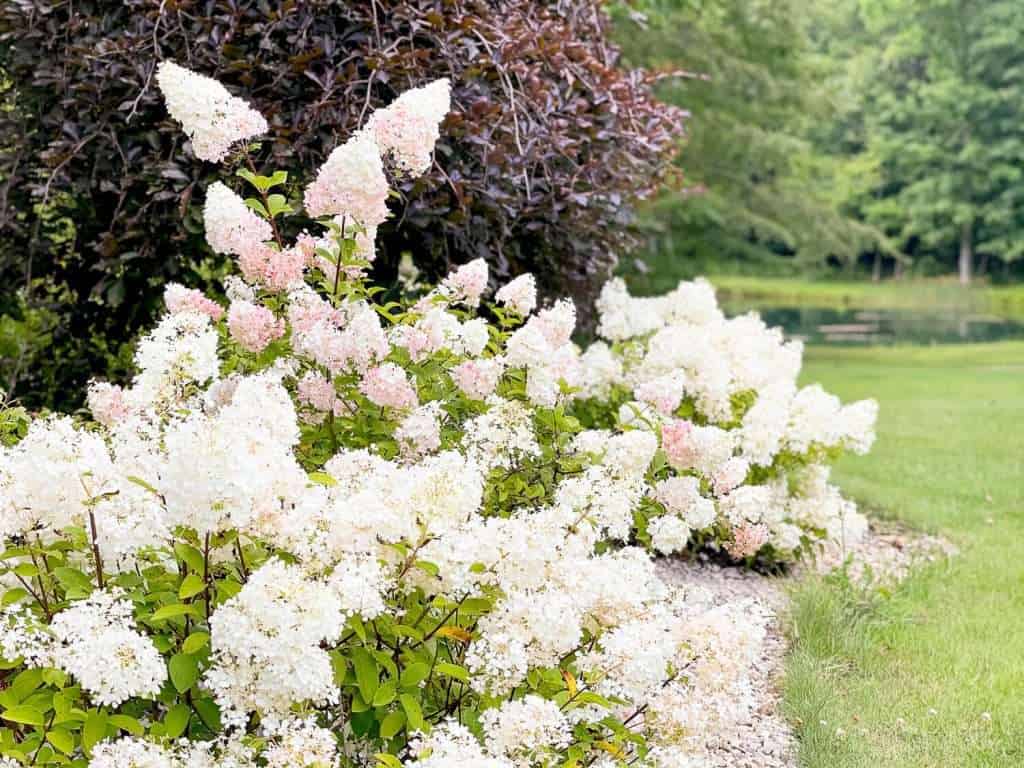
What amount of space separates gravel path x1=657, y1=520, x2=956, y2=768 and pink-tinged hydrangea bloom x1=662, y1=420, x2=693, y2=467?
34cm

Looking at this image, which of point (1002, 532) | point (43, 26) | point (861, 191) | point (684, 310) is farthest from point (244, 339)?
point (861, 191)

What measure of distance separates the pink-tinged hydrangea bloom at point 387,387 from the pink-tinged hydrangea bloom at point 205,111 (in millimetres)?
798

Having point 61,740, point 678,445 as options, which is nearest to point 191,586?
point 61,740

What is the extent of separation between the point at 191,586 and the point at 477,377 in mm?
1365

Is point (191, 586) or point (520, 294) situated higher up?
point (520, 294)

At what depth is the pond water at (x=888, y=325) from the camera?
2067 centimetres

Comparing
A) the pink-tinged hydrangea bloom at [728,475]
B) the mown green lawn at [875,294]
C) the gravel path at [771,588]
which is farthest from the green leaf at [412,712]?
the mown green lawn at [875,294]

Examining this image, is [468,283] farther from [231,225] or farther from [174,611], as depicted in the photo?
[174,611]

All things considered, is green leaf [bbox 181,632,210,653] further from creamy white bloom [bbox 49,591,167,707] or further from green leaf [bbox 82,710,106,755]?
green leaf [bbox 82,710,106,755]

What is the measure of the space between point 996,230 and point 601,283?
33226mm

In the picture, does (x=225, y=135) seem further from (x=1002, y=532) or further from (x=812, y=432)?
(x=1002, y=532)

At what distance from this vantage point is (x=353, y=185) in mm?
2908

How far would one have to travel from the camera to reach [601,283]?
611 cm

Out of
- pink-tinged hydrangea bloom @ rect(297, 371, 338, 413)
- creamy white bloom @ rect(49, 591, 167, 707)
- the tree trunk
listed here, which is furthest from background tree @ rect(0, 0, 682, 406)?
the tree trunk
